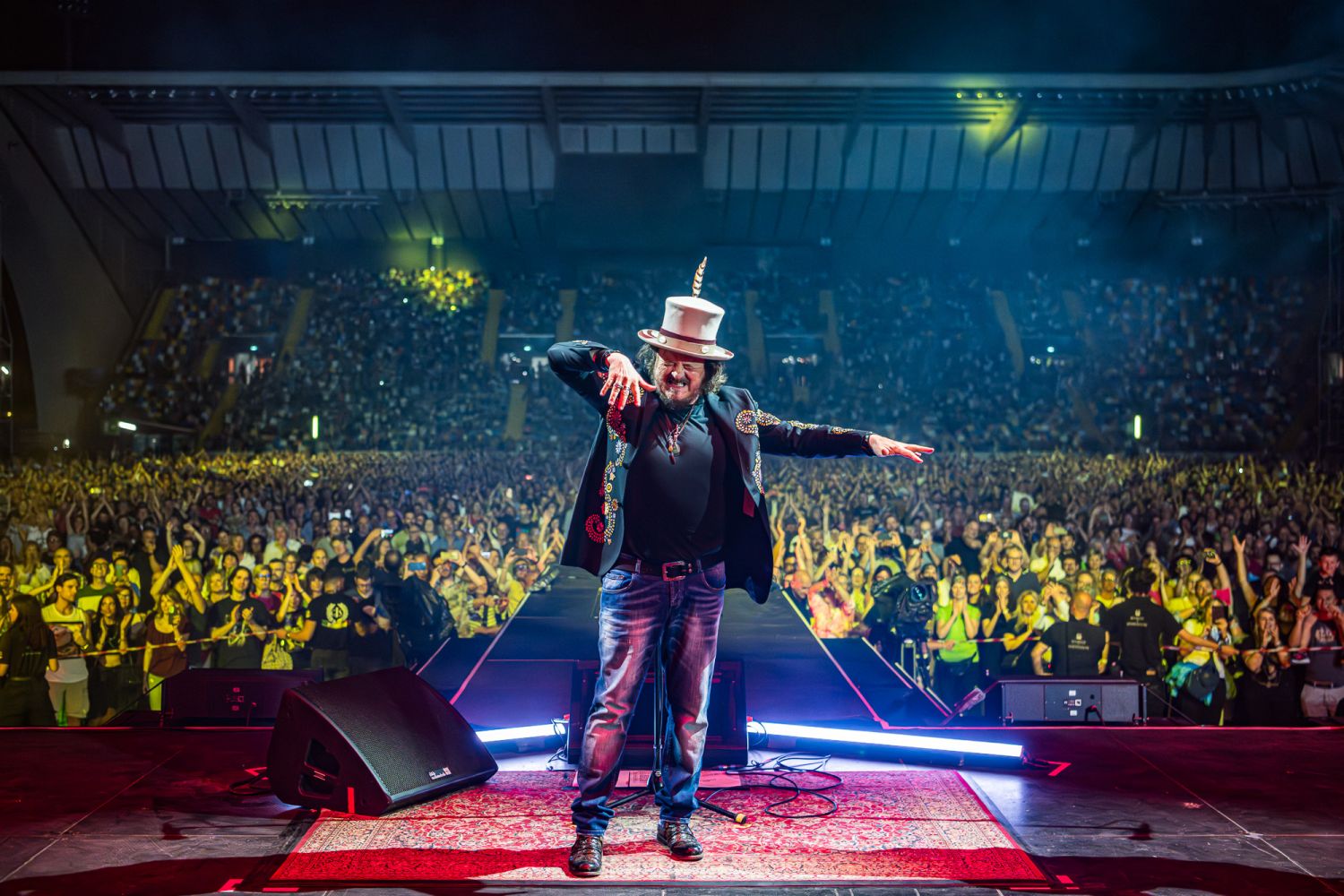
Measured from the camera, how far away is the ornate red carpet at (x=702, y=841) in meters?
2.29

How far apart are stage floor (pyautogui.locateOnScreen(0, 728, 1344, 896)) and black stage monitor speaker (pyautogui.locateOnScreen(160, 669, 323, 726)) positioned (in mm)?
70

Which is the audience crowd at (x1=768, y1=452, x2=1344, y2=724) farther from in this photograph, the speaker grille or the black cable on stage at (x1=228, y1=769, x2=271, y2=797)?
the black cable on stage at (x1=228, y1=769, x2=271, y2=797)

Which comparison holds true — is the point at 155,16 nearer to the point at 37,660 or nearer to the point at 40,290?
the point at 40,290

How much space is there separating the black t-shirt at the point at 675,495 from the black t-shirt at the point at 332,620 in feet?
9.97

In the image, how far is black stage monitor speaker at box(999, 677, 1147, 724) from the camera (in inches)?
144

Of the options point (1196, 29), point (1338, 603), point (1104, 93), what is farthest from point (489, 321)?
point (1338, 603)

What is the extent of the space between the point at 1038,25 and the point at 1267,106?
3.52m

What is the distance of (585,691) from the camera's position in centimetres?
302


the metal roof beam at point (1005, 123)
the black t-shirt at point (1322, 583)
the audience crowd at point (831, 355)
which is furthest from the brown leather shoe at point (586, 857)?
the audience crowd at point (831, 355)

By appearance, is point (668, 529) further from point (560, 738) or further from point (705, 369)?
point (560, 738)

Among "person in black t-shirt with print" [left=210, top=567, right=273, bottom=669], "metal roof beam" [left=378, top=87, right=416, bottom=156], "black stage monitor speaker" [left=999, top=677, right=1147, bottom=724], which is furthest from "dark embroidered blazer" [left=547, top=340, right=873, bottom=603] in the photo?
"metal roof beam" [left=378, top=87, right=416, bottom=156]

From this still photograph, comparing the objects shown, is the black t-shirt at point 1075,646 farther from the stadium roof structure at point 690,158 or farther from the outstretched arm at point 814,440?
the stadium roof structure at point 690,158

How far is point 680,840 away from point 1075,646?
3.20 metres

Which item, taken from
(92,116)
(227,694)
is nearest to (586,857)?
(227,694)
